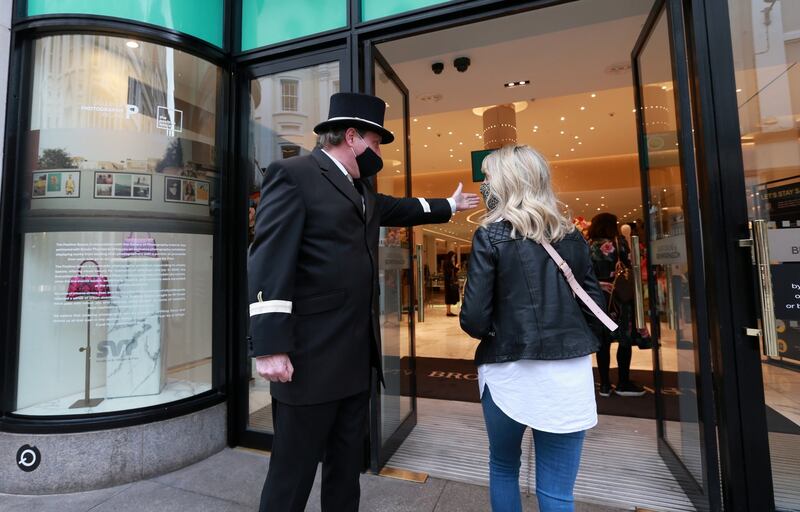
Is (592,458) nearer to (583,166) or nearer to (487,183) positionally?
(487,183)

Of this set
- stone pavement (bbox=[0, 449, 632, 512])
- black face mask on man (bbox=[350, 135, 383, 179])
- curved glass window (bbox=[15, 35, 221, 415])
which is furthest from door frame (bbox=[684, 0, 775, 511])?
curved glass window (bbox=[15, 35, 221, 415])

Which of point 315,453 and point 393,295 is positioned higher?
point 393,295

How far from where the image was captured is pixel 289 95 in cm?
309

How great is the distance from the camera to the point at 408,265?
11.0 feet

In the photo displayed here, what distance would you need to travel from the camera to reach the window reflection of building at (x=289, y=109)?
2979mm

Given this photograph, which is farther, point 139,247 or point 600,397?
point 600,397

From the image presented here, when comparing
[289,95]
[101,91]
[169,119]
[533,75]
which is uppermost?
[533,75]

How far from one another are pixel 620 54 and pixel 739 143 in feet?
8.82

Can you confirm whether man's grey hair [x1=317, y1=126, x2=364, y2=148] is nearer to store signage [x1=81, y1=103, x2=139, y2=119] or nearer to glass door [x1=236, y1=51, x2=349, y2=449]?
glass door [x1=236, y1=51, x2=349, y2=449]

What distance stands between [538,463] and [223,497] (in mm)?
1848

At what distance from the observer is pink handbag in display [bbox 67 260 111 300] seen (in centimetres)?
260

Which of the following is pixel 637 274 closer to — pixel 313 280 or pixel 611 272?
pixel 611 272

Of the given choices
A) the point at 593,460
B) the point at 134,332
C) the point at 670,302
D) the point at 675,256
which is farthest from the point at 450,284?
the point at 134,332

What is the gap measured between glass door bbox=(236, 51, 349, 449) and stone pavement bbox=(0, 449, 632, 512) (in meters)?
0.46
